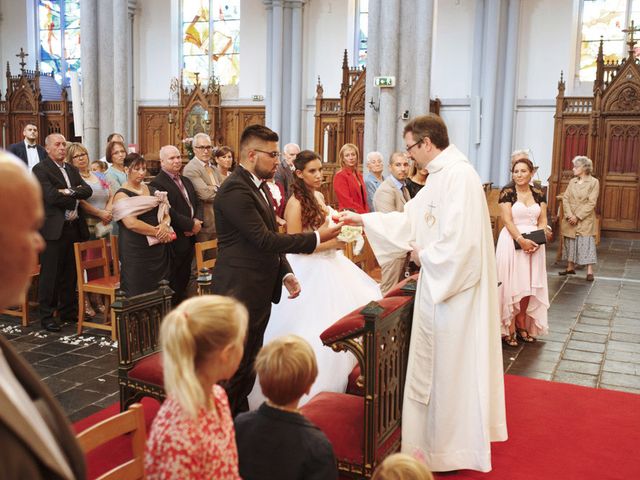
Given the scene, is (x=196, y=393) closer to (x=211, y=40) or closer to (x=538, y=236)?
(x=538, y=236)

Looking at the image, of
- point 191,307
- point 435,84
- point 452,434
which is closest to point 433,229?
point 452,434

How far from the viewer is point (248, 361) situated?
11.6 feet

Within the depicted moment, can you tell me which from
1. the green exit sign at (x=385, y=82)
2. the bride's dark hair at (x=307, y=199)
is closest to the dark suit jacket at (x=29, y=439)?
the bride's dark hair at (x=307, y=199)

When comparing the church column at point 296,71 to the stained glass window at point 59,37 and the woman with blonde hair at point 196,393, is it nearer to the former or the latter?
the stained glass window at point 59,37

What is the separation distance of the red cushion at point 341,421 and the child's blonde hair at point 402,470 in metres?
1.38

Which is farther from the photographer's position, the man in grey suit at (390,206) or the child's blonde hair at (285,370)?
the man in grey suit at (390,206)

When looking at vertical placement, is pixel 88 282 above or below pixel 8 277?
below

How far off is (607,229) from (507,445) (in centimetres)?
1140

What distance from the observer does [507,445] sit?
381cm

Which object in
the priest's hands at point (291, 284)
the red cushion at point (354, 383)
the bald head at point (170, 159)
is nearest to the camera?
the priest's hands at point (291, 284)

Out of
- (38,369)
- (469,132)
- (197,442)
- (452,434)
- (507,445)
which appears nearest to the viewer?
(197,442)

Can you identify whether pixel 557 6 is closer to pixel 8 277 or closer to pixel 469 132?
pixel 469 132

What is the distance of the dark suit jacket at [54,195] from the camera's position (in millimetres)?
5953

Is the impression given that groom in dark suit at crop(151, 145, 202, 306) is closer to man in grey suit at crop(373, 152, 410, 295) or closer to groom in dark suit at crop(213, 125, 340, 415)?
man in grey suit at crop(373, 152, 410, 295)
